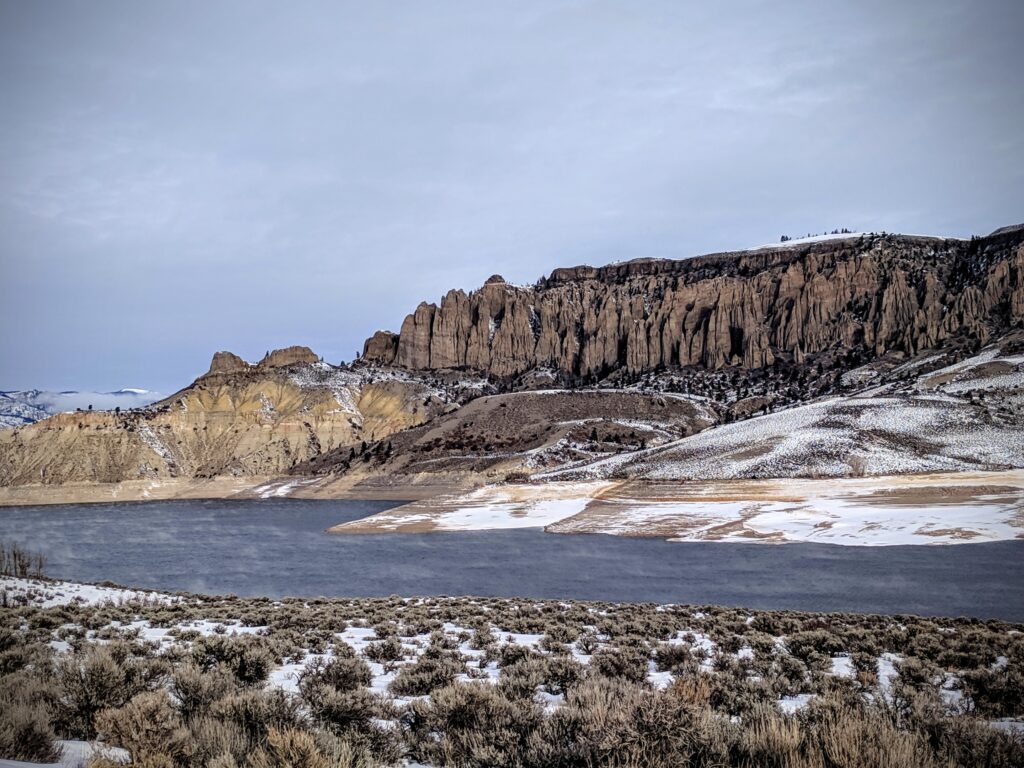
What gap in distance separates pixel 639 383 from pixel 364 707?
13658cm

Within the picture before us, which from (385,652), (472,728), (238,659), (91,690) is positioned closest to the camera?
(472,728)

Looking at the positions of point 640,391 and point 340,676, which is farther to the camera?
point 640,391

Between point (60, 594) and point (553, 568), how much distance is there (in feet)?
70.8

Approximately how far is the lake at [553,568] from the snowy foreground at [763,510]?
296cm

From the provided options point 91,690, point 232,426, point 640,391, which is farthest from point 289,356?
point 91,690

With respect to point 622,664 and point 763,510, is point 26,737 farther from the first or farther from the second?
point 763,510

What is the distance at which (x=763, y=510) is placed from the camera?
50.3m

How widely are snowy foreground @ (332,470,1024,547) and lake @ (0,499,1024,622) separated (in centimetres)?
296

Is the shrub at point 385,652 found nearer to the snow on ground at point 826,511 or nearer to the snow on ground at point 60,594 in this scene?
the snow on ground at point 60,594

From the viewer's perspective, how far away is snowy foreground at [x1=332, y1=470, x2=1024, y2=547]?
41375 millimetres

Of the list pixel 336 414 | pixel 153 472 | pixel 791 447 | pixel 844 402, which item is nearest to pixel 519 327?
pixel 336 414

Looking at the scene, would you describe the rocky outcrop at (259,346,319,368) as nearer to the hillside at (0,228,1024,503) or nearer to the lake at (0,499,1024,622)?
the hillside at (0,228,1024,503)

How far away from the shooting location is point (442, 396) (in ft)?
493

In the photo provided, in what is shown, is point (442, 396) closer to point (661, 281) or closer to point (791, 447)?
point (661, 281)
